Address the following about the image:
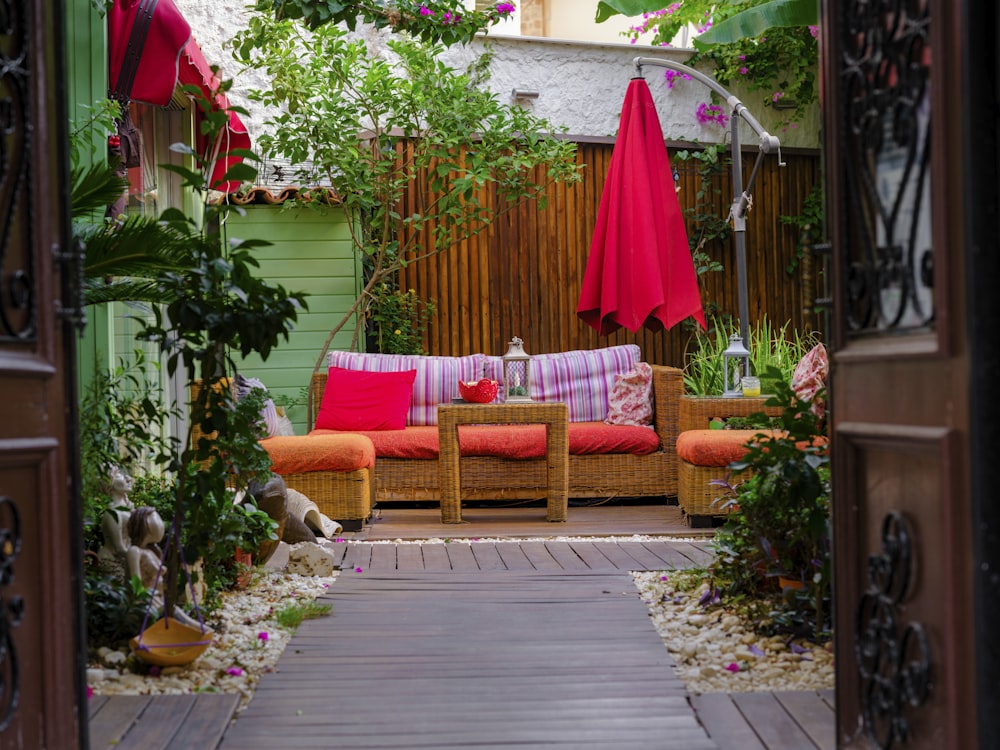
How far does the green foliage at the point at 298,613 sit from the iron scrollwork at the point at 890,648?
2.19 metres

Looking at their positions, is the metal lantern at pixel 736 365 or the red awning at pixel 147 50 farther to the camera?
the metal lantern at pixel 736 365

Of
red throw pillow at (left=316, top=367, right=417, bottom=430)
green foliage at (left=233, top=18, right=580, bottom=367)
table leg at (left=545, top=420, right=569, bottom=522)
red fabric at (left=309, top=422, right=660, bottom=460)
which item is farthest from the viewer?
green foliage at (left=233, top=18, right=580, bottom=367)

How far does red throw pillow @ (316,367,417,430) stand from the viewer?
23.9 feet

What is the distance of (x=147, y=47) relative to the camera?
204 inches

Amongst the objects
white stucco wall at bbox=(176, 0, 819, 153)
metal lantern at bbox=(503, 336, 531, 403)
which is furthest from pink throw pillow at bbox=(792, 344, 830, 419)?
white stucco wall at bbox=(176, 0, 819, 153)

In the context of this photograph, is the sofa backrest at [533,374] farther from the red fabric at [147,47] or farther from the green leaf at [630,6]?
the red fabric at [147,47]

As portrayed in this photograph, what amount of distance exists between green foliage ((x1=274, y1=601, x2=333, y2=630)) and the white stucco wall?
17.4 feet

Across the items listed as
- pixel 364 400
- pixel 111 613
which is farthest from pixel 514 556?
pixel 364 400

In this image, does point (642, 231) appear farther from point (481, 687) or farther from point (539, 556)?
point (481, 687)

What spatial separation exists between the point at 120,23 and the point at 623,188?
3.34 m

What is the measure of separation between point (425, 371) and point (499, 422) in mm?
1524

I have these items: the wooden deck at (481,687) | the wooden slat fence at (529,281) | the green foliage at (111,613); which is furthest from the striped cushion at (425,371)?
the green foliage at (111,613)

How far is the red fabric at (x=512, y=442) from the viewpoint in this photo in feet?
22.2

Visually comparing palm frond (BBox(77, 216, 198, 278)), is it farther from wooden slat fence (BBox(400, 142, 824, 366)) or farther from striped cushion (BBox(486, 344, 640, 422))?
wooden slat fence (BBox(400, 142, 824, 366))
